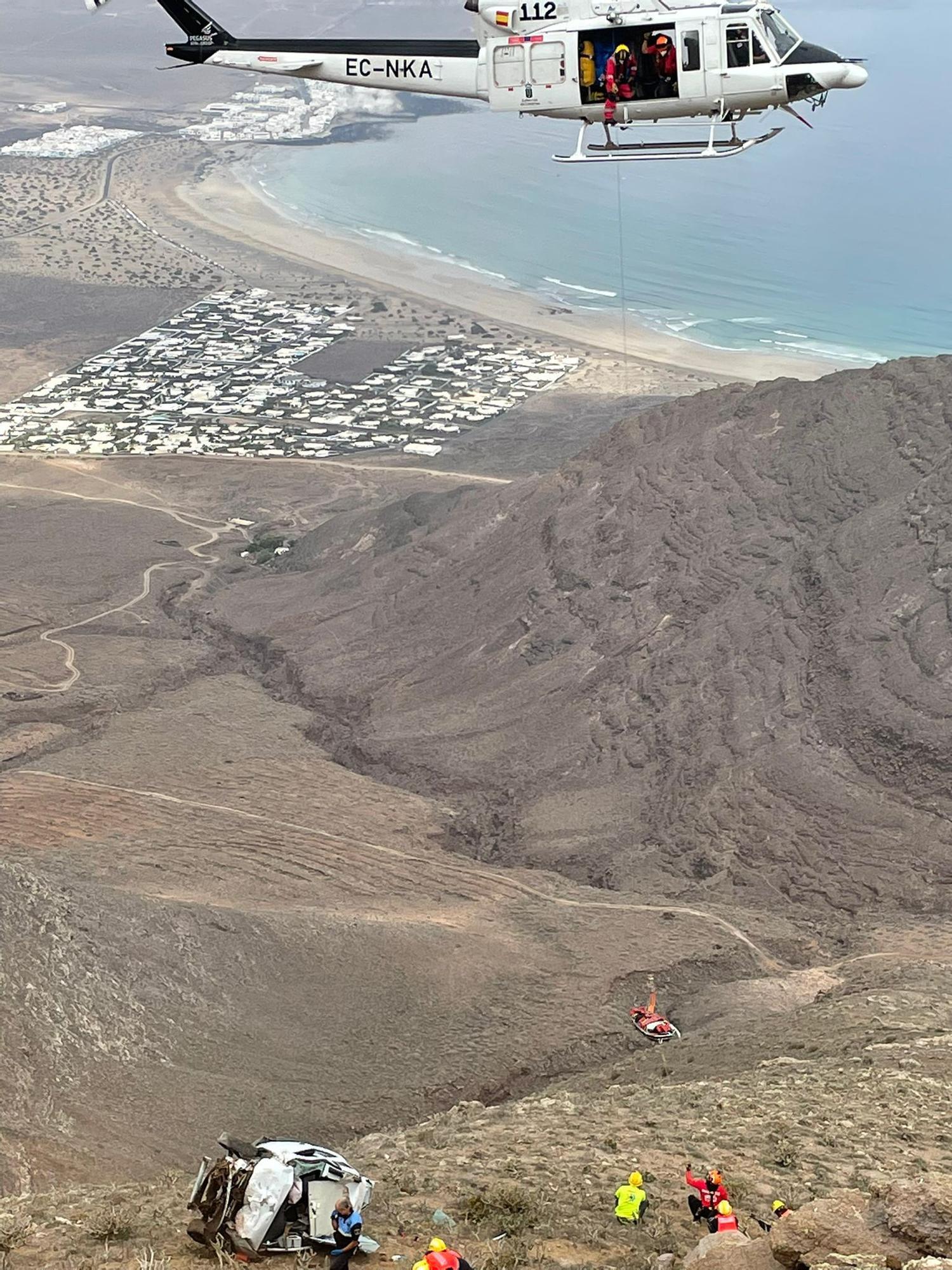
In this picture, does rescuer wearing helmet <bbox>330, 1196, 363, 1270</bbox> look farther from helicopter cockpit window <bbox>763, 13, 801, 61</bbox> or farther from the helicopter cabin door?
helicopter cockpit window <bbox>763, 13, 801, 61</bbox>

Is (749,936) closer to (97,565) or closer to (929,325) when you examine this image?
(97,565)

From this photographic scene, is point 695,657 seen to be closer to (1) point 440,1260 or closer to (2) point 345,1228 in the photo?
(2) point 345,1228

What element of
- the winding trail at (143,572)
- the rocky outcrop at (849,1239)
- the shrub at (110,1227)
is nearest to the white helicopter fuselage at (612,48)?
the rocky outcrop at (849,1239)

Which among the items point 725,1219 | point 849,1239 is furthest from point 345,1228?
point 849,1239

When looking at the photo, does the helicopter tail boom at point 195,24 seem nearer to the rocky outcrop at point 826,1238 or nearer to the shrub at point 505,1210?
the shrub at point 505,1210

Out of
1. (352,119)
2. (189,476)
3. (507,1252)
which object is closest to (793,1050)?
(507,1252)

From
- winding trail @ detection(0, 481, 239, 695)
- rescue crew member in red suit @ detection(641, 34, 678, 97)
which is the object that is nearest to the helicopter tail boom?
rescue crew member in red suit @ detection(641, 34, 678, 97)
